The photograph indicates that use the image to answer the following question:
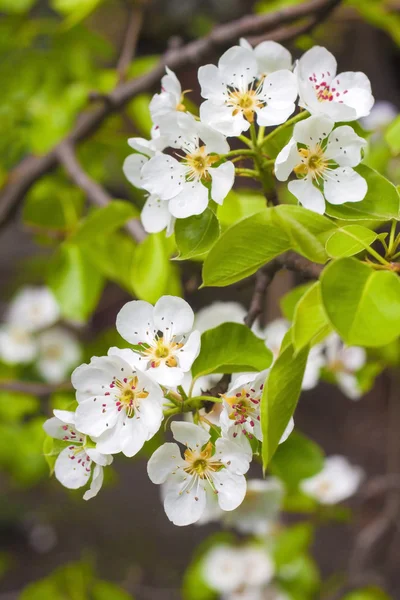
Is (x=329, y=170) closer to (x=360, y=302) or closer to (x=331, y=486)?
(x=360, y=302)

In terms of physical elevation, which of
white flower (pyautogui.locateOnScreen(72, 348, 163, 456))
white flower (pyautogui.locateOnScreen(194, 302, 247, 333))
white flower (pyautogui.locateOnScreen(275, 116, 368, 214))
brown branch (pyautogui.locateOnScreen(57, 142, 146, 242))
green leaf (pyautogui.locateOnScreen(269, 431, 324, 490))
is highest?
white flower (pyautogui.locateOnScreen(275, 116, 368, 214))

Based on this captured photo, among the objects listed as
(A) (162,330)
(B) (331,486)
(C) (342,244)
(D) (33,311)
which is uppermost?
(C) (342,244)

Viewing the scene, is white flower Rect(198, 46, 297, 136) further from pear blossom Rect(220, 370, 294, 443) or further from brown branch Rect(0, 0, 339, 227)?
brown branch Rect(0, 0, 339, 227)

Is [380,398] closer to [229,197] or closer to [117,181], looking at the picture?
[117,181]

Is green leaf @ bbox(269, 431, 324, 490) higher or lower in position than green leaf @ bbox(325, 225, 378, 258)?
lower

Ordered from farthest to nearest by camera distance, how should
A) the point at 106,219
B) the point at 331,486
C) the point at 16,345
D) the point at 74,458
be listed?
the point at 16,345 → the point at 331,486 → the point at 106,219 → the point at 74,458

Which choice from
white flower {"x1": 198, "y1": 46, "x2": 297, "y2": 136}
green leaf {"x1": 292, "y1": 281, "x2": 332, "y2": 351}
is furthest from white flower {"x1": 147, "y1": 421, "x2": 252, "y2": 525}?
white flower {"x1": 198, "y1": 46, "x2": 297, "y2": 136}

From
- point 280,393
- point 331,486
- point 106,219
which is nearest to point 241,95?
point 280,393
